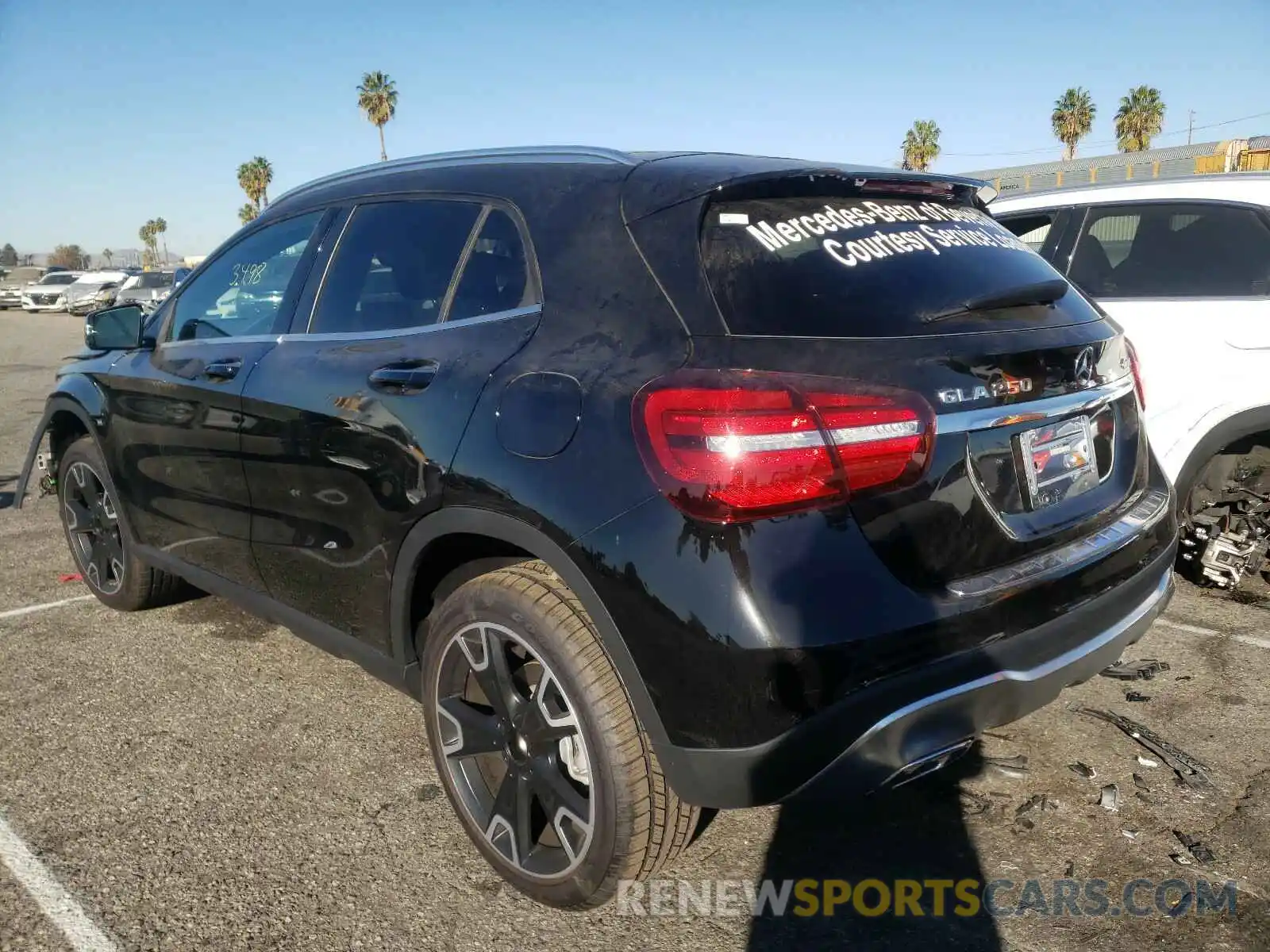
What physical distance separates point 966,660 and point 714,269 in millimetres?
1001

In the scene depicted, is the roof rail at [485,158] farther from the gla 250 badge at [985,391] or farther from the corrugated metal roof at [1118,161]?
the corrugated metal roof at [1118,161]

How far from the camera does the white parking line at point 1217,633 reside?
408 centimetres

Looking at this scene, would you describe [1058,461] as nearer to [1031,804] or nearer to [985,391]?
[985,391]

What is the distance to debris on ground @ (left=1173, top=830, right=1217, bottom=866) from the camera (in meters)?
2.62

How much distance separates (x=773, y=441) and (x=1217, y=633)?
125 inches

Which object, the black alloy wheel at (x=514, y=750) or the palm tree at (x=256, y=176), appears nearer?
the black alloy wheel at (x=514, y=750)

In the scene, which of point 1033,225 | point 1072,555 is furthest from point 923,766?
point 1033,225

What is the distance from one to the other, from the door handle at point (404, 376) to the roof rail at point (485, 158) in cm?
66

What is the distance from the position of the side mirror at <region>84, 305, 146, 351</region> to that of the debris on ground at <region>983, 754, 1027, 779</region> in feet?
11.6

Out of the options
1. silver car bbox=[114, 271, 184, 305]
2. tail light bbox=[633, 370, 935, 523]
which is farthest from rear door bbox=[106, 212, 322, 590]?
silver car bbox=[114, 271, 184, 305]

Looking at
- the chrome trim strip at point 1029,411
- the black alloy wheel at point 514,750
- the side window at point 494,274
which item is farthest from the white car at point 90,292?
the chrome trim strip at point 1029,411

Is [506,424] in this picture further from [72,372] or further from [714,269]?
[72,372]

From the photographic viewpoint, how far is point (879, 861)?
2.66m

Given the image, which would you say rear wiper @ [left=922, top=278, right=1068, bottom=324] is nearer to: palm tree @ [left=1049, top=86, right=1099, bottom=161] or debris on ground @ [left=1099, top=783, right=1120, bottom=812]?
debris on ground @ [left=1099, top=783, right=1120, bottom=812]
